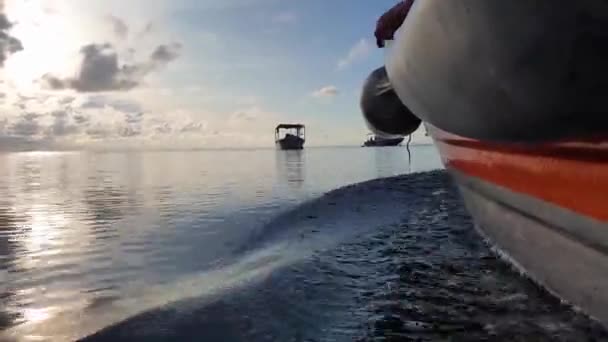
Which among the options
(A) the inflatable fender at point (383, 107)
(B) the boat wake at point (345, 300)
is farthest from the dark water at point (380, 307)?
(A) the inflatable fender at point (383, 107)

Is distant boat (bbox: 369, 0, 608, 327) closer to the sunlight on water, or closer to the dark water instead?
the dark water

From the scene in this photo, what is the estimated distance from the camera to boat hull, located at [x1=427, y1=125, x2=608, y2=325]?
7.10 ft

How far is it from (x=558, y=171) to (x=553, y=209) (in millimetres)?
313

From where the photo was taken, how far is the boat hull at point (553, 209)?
7.10 feet

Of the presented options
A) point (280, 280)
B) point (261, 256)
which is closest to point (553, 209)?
point (280, 280)

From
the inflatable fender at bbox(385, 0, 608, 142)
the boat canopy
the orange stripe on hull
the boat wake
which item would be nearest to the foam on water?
the boat wake

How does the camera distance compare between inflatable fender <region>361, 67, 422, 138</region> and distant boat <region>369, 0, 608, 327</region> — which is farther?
inflatable fender <region>361, 67, 422, 138</region>

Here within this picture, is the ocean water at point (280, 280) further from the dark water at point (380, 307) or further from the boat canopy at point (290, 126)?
the boat canopy at point (290, 126)

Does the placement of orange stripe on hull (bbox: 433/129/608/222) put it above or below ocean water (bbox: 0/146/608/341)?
above

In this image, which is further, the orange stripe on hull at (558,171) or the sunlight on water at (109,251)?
the sunlight on water at (109,251)

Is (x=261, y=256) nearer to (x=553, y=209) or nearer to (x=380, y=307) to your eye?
(x=380, y=307)

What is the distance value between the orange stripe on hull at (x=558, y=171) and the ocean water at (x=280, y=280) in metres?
0.87

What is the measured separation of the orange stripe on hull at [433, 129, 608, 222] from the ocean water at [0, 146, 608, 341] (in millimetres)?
872

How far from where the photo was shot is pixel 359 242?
19.5ft
